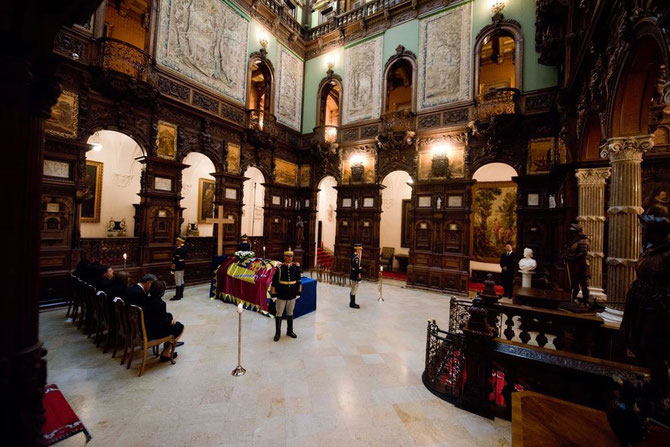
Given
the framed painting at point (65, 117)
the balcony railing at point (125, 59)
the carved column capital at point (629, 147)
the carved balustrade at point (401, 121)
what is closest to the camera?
the carved column capital at point (629, 147)

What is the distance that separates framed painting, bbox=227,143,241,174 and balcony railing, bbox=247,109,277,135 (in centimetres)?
122

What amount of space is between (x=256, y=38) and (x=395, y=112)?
7706 millimetres

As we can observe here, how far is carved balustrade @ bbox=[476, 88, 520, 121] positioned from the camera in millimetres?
10219

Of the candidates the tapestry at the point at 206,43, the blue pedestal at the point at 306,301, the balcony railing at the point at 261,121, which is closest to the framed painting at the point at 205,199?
the balcony railing at the point at 261,121

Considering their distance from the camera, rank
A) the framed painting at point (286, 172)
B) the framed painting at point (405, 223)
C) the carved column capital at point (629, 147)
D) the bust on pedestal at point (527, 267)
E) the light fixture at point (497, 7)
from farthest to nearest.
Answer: the framed painting at point (405, 223)
the framed painting at point (286, 172)
the light fixture at point (497, 7)
the bust on pedestal at point (527, 267)
the carved column capital at point (629, 147)

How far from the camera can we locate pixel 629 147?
4723mm

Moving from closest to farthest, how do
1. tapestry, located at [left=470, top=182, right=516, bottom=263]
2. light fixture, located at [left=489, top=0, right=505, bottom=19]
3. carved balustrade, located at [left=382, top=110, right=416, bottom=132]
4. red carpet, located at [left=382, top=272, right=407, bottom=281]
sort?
light fixture, located at [left=489, top=0, right=505, bottom=19]
carved balustrade, located at [left=382, top=110, right=416, bottom=132]
tapestry, located at [left=470, top=182, right=516, bottom=263]
red carpet, located at [left=382, top=272, right=407, bottom=281]

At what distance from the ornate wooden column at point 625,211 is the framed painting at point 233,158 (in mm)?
12270

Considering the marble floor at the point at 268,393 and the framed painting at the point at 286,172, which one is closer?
the marble floor at the point at 268,393

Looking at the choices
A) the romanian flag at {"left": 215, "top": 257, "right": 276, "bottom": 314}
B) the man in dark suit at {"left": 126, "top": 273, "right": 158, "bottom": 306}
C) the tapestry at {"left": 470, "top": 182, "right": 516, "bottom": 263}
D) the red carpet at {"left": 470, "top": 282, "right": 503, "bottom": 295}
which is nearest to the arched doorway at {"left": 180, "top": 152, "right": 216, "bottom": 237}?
the romanian flag at {"left": 215, "top": 257, "right": 276, "bottom": 314}

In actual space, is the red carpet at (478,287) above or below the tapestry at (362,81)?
below

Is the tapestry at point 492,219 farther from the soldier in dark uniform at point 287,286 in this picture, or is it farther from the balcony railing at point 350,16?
the soldier in dark uniform at point 287,286

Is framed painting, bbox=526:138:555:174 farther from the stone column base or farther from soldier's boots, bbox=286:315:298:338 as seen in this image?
soldier's boots, bbox=286:315:298:338

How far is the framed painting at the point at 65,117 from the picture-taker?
764 centimetres
